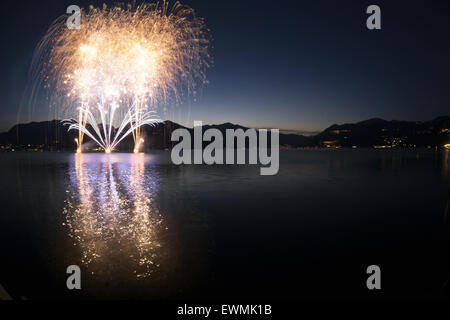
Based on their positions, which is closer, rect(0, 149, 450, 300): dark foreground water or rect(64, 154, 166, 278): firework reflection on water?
rect(0, 149, 450, 300): dark foreground water

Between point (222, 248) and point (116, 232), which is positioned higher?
point (116, 232)

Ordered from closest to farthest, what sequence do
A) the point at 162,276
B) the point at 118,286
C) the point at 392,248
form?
the point at 118,286 → the point at 162,276 → the point at 392,248

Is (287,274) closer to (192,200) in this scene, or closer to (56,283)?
(56,283)

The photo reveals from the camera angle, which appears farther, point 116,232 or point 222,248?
point 116,232

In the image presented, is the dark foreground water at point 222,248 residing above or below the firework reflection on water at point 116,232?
below

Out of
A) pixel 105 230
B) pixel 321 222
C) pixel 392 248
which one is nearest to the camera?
pixel 392 248

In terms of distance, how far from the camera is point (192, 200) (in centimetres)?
→ 1555

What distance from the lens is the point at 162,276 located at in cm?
586

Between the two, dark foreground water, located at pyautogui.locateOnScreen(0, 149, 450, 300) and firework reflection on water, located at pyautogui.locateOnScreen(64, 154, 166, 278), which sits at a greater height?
firework reflection on water, located at pyautogui.locateOnScreen(64, 154, 166, 278)

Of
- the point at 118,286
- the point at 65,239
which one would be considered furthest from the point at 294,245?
the point at 65,239

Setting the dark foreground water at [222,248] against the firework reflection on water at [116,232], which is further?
the firework reflection on water at [116,232]

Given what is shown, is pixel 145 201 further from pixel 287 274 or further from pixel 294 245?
pixel 287 274

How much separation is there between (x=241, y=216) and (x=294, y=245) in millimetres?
3834

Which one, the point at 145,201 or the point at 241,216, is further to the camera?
the point at 145,201
